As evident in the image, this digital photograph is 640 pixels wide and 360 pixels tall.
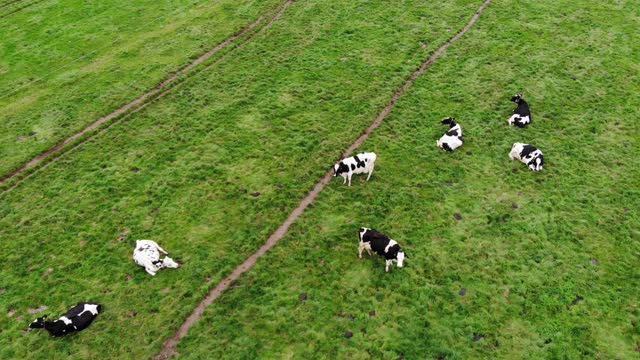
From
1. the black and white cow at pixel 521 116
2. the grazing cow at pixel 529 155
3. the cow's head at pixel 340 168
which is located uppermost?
the cow's head at pixel 340 168

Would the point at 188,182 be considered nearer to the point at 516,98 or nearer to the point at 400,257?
the point at 400,257

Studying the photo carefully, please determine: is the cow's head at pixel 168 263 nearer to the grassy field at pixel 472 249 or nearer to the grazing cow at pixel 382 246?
the grassy field at pixel 472 249

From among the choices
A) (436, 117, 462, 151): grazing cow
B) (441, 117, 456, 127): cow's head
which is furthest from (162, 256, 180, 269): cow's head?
(441, 117, 456, 127): cow's head

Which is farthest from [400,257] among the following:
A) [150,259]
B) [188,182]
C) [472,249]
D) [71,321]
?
[71,321]

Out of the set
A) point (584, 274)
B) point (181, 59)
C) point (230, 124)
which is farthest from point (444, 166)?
point (181, 59)

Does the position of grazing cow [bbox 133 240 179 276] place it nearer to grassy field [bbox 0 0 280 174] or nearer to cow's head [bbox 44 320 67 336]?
cow's head [bbox 44 320 67 336]

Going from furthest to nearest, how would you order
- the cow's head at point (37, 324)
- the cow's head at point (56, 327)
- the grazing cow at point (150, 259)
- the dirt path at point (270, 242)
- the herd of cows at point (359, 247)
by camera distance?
1. the grazing cow at point (150, 259)
2. the cow's head at point (37, 324)
3. the herd of cows at point (359, 247)
4. the dirt path at point (270, 242)
5. the cow's head at point (56, 327)

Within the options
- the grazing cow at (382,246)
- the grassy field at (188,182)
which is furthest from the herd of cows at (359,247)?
the grassy field at (188,182)
